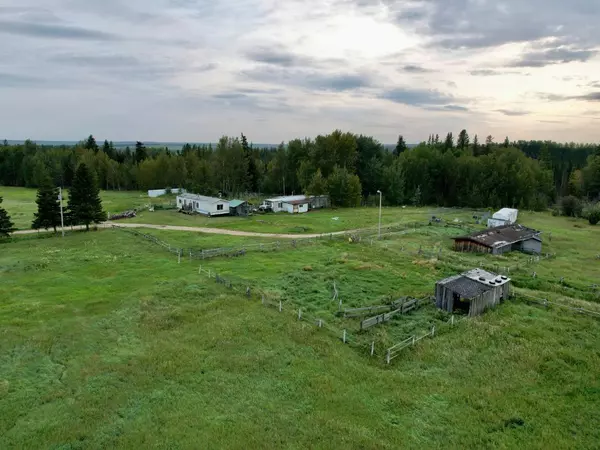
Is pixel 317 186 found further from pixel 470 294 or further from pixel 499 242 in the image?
pixel 470 294

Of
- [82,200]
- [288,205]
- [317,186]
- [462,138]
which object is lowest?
[288,205]

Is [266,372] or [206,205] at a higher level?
[206,205]

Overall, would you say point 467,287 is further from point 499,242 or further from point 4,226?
point 4,226

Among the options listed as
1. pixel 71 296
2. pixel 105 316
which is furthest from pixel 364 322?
pixel 71 296

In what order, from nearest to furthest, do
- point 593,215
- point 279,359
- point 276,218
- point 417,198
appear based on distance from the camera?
point 279,359 < point 276,218 < point 593,215 < point 417,198

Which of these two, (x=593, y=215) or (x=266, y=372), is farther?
(x=593, y=215)

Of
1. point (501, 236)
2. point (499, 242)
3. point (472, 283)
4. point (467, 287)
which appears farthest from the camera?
point (501, 236)

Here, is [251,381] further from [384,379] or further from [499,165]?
[499,165]

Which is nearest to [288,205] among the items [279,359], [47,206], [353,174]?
[353,174]
